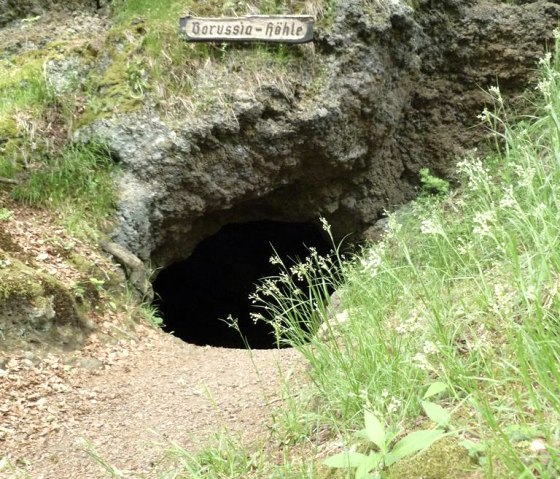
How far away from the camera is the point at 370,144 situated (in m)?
6.82

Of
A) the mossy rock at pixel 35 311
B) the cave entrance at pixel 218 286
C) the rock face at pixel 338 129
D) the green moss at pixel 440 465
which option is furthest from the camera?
the cave entrance at pixel 218 286

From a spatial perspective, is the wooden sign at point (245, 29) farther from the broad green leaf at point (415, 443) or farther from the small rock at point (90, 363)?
the broad green leaf at point (415, 443)

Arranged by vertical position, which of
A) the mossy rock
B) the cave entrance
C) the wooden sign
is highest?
the wooden sign

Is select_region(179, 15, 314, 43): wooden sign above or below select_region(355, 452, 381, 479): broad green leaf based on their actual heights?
above

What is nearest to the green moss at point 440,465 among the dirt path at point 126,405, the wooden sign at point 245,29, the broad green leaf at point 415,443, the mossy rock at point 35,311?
the broad green leaf at point 415,443

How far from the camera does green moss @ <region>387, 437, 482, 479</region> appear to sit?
5.47 feet

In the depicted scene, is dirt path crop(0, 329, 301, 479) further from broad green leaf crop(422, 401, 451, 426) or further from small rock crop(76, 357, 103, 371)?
broad green leaf crop(422, 401, 451, 426)

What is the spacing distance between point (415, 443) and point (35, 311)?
3617 mm

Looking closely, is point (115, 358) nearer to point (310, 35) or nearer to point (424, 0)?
point (310, 35)

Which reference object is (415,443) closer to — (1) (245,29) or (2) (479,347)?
(2) (479,347)

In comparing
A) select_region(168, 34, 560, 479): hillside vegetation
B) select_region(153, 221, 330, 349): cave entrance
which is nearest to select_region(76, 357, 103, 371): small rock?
select_region(168, 34, 560, 479): hillside vegetation

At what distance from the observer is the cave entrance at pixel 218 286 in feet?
31.7

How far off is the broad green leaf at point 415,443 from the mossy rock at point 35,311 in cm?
344

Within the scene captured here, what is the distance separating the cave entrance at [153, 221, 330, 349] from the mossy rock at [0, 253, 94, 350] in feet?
16.3
